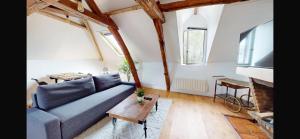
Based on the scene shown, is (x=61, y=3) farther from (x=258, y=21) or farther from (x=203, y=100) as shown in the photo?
(x=203, y=100)

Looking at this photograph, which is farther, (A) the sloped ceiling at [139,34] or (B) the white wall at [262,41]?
(A) the sloped ceiling at [139,34]

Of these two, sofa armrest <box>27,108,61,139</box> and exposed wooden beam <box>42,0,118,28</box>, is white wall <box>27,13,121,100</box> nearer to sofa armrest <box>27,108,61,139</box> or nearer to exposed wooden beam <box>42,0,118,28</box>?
A: exposed wooden beam <box>42,0,118,28</box>

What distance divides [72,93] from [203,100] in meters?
3.31

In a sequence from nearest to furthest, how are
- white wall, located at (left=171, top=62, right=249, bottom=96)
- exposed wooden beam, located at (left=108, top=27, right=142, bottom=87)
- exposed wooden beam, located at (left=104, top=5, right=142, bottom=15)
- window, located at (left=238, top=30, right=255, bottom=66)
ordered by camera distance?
window, located at (left=238, top=30, right=255, bottom=66), exposed wooden beam, located at (left=104, top=5, right=142, bottom=15), white wall, located at (left=171, top=62, right=249, bottom=96), exposed wooden beam, located at (left=108, top=27, right=142, bottom=87)

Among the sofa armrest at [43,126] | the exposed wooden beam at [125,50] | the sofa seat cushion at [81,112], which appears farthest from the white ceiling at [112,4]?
the sofa armrest at [43,126]

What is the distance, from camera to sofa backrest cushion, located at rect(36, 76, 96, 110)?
1917 mm

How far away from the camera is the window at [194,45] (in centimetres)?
391

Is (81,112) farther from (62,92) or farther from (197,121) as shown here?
(197,121)

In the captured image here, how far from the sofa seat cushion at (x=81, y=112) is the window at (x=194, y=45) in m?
2.81

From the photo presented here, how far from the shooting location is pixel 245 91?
326 cm

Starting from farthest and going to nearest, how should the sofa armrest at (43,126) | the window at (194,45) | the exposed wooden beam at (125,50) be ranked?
the window at (194,45) → the exposed wooden beam at (125,50) → the sofa armrest at (43,126)

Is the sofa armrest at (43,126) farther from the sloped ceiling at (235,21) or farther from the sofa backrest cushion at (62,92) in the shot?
the sloped ceiling at (235,21)

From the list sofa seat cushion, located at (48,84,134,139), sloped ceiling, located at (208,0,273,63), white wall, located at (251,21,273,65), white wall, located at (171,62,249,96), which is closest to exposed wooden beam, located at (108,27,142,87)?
white wall, located at (171,62,249,96)

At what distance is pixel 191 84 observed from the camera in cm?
397
